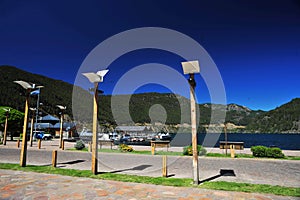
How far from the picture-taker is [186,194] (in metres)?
4.76

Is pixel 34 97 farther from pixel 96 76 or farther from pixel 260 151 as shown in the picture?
pixel 260 151

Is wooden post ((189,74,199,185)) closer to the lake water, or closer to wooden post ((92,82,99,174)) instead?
wooden post ((92,82,99,174))

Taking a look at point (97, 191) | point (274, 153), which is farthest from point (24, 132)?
point (274, 153)

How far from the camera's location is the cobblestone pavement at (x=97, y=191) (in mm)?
4512

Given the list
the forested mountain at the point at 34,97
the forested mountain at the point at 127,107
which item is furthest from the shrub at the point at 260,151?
the forested mountain at the point at 34,97

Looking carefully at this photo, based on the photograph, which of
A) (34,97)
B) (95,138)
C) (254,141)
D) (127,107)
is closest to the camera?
(95,138)

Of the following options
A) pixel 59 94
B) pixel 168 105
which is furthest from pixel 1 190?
pixel 168 105

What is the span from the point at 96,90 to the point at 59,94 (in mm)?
112491

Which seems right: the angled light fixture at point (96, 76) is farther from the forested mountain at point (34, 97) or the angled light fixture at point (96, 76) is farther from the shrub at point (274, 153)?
the forested mountain at point (34, 97)

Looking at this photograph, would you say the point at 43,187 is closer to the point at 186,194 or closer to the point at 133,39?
the point at 186,194

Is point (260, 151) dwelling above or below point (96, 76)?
below

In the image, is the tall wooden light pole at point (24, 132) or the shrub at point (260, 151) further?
the shrub at point (260, 151)

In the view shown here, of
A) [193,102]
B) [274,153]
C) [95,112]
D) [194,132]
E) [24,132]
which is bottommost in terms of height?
[274,153]

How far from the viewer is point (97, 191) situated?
4.93m
